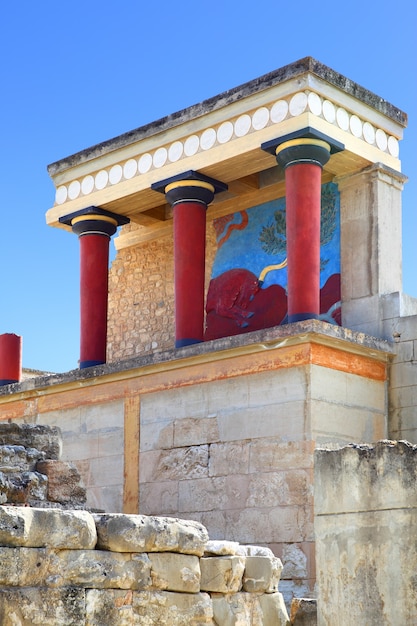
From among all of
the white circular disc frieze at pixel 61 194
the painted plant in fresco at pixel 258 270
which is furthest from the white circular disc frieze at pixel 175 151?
the white circular disc frieze at pixel 61 194

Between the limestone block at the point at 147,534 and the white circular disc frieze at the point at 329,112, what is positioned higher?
the white circular disc frieze at the point at 329,112

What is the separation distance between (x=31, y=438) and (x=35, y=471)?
366 millimetres

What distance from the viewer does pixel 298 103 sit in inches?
487

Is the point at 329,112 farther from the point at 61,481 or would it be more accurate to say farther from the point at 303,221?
the point at 61,481

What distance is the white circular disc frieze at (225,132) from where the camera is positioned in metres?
13.1

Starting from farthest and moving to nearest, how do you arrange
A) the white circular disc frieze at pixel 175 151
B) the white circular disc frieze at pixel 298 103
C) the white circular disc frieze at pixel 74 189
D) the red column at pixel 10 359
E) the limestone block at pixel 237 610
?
the red column at pixel 10 359
the white circular disc frieze at pixel 74 189
the white circular disc frieze at pixel 175 151
the white circular disc frieze at pixel 298 103
the limestone block at pixel 237 610

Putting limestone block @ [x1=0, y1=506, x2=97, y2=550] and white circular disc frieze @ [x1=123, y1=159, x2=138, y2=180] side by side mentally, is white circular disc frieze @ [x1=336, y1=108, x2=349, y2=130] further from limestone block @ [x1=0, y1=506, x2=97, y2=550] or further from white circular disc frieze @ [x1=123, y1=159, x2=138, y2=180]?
limestone block @ [x1=0, y1=506, x2=97, y2=550]

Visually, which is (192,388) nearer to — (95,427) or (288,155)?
(95,427)

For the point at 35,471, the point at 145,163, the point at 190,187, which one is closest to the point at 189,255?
the point at 190,187

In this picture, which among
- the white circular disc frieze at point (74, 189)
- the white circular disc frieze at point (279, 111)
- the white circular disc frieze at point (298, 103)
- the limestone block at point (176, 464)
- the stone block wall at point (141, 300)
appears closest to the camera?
the limestone block at point (176, 464)

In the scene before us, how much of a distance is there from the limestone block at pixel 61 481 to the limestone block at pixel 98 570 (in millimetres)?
2332

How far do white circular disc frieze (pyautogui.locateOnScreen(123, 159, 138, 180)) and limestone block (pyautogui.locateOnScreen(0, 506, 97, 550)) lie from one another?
29.9ft

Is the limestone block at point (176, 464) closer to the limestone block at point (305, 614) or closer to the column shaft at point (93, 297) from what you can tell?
the column shaft at point (93, 297)

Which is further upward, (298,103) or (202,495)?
(298,103)
